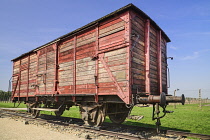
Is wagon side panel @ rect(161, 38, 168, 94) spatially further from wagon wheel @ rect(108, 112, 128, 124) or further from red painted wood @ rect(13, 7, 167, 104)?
wagon wheel @ rect(108, 112, 128, 124)

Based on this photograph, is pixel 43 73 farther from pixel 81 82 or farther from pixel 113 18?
pixel 113 18

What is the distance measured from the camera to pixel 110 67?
6879 millimetres

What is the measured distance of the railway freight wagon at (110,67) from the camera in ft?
20.8

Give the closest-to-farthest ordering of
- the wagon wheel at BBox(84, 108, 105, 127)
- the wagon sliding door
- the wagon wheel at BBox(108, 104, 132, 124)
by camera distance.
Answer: the wagon wheel at BBox(84, 108, 105, 127), the wagon wheel at BBox(108, 104, 132, 124), the wagon sliding door

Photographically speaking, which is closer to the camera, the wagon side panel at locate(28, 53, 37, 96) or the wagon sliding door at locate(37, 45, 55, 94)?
the wagon sliding door at locate(37, 45, 55, 94)

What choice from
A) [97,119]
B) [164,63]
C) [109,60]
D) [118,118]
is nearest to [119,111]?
[118,118]

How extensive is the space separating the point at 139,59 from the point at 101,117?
2980 millimetres

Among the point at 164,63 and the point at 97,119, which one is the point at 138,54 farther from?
the point at 97,119

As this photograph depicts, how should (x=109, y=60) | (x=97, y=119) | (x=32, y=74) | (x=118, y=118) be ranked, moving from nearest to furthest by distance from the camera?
(x=109, y=60), (x=97, y=119), (x=118, y=118), (x=32, y=74)

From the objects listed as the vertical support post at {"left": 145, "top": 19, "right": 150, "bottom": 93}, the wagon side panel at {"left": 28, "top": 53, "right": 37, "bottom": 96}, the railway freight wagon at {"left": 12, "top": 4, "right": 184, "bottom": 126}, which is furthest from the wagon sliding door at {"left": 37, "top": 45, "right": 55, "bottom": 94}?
the vertical support post at {"left": 145, "top": 19, "right": 150, "bottom": 93}

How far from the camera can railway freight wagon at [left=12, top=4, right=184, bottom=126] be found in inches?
250

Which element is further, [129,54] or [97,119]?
[97,119]

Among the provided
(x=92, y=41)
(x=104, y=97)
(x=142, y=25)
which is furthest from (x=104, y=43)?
(x=104, y=97)

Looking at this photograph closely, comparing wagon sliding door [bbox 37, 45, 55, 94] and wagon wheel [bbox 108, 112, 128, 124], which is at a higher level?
wagon sliding door [bbox 37, 45, 55, 94]
